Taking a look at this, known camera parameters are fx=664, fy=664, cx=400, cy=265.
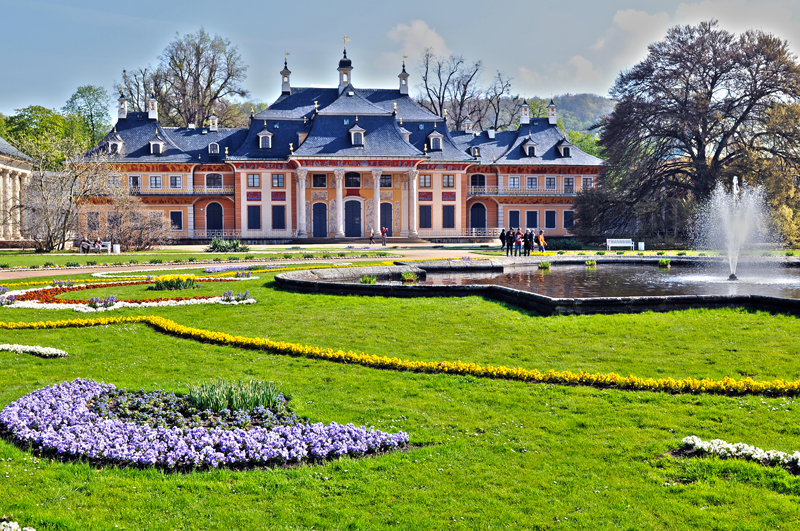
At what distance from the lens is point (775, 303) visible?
38.8ft

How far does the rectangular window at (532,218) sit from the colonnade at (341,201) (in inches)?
437

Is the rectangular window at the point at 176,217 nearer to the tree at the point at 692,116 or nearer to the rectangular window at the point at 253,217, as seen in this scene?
the rectangular window at the point at 253,217

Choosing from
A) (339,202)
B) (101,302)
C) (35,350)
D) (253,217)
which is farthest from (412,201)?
(35,350)

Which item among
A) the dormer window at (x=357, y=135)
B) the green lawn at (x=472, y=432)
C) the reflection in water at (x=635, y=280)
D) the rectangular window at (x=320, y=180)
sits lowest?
the green lawn at (x=472, y=432)

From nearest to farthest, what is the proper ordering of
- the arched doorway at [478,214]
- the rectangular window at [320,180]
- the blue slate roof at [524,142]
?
the rectangular window at [320,180], the blue slate roof at [524,142], the arched doorway at [478,214]

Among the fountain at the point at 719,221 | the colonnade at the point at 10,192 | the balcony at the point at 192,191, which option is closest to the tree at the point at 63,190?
the colonnade at the point at 10,192

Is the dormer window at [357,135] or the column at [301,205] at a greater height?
the dormer window at [357,135]

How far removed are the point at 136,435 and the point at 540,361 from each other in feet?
17.4

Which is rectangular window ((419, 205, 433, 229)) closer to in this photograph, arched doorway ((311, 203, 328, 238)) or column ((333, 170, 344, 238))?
column ((333, 170, 344, 238))

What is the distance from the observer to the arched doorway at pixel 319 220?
5375 cm

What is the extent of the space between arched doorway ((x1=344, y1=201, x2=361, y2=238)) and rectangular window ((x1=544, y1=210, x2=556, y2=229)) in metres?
16.8

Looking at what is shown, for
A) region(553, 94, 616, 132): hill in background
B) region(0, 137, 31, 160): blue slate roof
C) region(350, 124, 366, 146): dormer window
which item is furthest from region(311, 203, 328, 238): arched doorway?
region(553, 94, 616, 132): hill in background

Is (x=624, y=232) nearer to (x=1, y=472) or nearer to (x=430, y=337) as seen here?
(x=430, y=337)

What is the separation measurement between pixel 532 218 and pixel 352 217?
1621 cm
